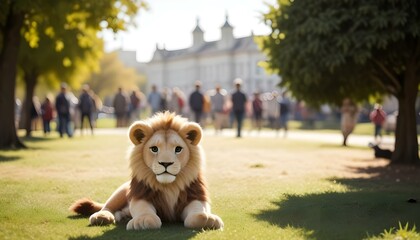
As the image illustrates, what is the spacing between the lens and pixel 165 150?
6.20m

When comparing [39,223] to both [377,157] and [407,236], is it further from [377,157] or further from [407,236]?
[377,157]

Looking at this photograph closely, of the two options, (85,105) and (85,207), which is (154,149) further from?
(85,105)

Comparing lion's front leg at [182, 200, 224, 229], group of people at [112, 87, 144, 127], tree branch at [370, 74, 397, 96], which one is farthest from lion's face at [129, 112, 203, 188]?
group of people at [112, 87, 144, 127]

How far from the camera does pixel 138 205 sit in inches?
243

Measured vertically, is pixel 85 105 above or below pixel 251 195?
above

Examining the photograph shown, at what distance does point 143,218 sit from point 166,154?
639 millimetres

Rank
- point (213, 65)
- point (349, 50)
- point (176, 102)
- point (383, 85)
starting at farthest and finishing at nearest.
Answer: point (213, 65)
point (176, 102)
point (383, 85)
point (349, 50)

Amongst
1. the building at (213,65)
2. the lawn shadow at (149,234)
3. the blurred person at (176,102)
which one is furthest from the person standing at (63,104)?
the building at (213,65)

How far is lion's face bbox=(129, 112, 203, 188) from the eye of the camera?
6168mm

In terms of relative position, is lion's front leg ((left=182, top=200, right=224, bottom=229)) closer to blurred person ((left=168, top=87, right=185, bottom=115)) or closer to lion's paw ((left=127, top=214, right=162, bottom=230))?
lion's paw ((left=127, top=214, right=162, bottom=230))

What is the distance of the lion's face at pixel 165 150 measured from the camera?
6168mm

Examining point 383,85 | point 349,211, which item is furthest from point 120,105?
point 349,211

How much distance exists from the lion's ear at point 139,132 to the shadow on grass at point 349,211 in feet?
5.11

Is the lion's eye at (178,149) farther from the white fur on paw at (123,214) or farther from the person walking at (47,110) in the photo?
the person walking at (47,110)
